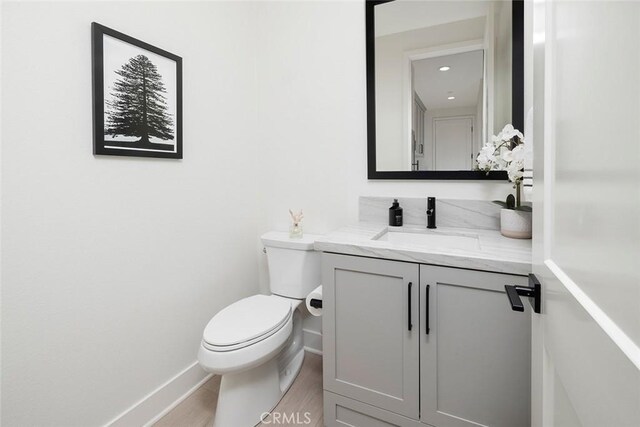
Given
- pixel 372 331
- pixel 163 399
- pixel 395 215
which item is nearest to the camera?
pixel 372 331

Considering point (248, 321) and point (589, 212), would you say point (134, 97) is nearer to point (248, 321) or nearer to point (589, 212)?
point (248, 321)

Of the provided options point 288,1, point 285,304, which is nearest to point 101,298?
point 285,304

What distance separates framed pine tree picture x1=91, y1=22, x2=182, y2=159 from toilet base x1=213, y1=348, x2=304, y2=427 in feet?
3.58

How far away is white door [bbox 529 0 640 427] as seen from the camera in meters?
0.34

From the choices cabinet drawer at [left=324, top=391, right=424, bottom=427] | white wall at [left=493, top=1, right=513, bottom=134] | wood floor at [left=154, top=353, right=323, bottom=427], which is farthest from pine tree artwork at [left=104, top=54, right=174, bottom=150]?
white wall at [left=493, top=1, right=513, bottom=134]

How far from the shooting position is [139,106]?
1383mm

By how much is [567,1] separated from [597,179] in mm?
314

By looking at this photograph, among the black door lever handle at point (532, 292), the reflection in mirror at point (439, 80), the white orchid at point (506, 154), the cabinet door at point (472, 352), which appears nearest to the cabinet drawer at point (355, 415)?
the cabinet door at point (472, 352)

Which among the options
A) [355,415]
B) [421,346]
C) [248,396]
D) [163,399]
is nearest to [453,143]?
[421,346]

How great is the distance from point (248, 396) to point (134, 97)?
4.67ft

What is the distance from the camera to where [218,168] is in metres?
1.84

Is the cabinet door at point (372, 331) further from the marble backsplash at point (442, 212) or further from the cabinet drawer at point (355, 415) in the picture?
the marble backsplash at point (442, 212)

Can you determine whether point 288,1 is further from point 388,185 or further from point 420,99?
point 388,185

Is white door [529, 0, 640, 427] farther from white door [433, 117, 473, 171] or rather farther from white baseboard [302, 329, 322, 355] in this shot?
white baseboard [302, 329, 322, 355]
